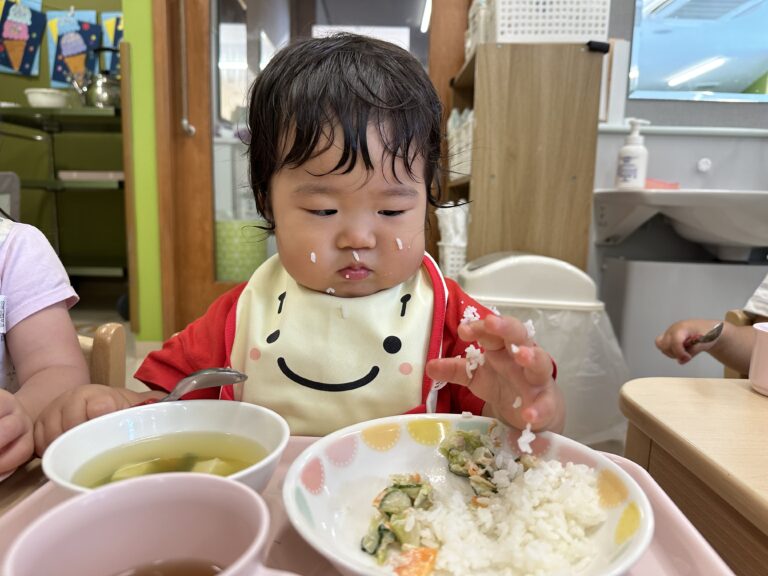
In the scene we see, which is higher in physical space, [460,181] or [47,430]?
[460,181]

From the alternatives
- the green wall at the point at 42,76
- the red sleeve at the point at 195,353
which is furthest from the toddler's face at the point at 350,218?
the green wall at the point at 42,76

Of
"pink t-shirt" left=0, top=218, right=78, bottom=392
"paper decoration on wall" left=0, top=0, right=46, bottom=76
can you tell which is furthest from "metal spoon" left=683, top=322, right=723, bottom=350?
"paper decoration on wall" left=0, top=0, right=46, bottom=76

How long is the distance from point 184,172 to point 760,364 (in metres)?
2.79

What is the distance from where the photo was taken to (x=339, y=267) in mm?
726

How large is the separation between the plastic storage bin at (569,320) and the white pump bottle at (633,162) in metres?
0.51

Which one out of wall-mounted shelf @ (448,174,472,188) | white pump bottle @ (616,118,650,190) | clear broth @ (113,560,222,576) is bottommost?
clear broth @ (113,560,222,576)

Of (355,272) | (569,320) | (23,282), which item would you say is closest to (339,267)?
(355,272)

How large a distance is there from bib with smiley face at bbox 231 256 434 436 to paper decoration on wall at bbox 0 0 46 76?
14.9ft

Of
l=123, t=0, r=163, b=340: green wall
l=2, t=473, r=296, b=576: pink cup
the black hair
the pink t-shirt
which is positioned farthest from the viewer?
l=123, t=0, r=163, b=340: green wall

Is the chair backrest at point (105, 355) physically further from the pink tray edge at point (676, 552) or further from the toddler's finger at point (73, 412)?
the pink tray edge at point (676, 552)

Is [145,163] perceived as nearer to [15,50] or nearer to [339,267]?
[15,50]

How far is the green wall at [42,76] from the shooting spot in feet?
13.6

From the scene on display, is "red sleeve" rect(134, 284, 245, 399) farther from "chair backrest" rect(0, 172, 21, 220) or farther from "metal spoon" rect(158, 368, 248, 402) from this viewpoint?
"chair backrest" rect(0, 172, 21, 220)

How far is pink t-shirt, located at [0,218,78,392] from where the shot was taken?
0.80 metres
